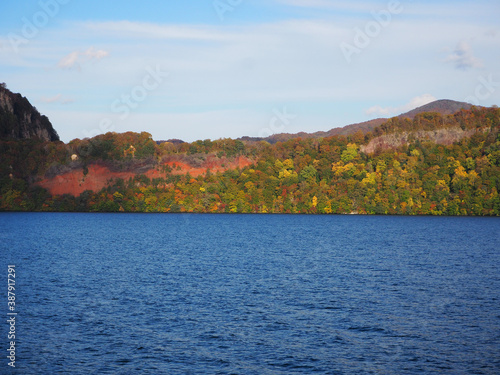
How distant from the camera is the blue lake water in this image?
2911 cm

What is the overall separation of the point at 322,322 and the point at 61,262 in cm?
4255

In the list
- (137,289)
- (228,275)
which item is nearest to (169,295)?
(137,289)

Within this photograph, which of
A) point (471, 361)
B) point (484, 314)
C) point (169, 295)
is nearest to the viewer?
point (471, 361)

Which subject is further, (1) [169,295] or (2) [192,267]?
(2) [192,267]

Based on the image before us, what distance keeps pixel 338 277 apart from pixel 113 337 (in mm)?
29927

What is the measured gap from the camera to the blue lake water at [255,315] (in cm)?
2911

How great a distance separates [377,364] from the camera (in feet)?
94.9

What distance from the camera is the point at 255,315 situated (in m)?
38.9

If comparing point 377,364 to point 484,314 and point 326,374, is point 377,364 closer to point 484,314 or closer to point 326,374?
point 326,374

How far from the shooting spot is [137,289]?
161 feet

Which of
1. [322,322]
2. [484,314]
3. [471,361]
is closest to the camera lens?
[471,361]

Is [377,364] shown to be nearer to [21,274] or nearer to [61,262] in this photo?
[21,274]

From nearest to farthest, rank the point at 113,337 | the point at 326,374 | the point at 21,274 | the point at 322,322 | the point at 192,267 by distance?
the point at 326,374, the point at 113,337, the point at 322,322, the point at 21,274, the point at 192,267

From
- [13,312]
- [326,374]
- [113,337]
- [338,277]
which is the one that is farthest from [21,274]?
[326,374]
